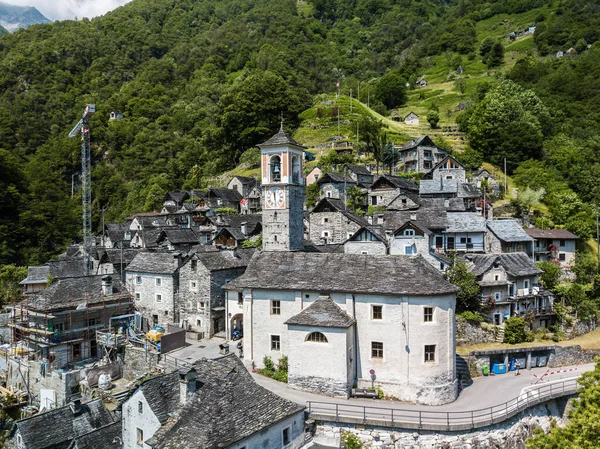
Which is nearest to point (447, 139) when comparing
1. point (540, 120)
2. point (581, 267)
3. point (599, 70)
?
point (540, 120)

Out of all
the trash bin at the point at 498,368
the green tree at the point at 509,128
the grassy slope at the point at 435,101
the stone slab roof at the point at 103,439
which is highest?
the grassy slope at the point at 435,101

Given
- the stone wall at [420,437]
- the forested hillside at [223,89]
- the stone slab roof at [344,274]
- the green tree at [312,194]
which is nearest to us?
the stone wall at [420,437]

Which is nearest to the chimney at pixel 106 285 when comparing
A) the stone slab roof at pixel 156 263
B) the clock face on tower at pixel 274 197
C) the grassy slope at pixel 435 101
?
the stone slab roof at pixel 156 263

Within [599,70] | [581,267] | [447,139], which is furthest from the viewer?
[599,70]

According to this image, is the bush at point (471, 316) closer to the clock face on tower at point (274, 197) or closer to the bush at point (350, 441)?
the bush at point (350, 441)

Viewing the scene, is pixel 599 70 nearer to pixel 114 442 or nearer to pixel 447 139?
pixel 447 139

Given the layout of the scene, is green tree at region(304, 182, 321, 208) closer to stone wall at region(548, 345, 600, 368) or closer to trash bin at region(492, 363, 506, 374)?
trash bin at region(492, 363, 506, 374)

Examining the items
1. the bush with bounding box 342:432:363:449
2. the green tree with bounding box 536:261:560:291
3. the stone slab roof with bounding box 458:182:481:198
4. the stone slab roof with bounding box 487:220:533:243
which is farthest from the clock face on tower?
the stone slab roof with bounding box 458:182:481:198
